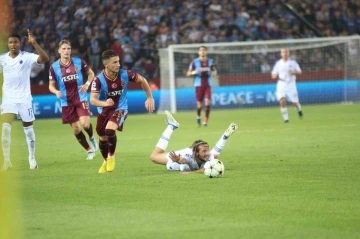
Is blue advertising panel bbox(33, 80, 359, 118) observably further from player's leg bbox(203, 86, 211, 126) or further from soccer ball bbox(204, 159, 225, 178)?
soccer ball bbox(204, 159, 225, 178)

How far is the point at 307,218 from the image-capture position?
9.86 meters

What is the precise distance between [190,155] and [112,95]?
162 cm

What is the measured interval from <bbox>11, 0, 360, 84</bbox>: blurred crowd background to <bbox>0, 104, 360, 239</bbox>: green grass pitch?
1205cm

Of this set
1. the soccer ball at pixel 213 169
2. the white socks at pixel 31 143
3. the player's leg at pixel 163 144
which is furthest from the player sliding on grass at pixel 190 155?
the white socks at pixel 31 143

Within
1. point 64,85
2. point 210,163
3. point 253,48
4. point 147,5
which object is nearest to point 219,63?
point 253,48

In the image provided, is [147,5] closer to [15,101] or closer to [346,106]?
[346,106]

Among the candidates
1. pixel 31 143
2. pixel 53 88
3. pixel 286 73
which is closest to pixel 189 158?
pixel 31 143

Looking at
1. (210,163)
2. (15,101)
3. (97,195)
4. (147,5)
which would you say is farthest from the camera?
(147,5)

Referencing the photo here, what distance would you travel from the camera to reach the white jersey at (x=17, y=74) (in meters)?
15.7

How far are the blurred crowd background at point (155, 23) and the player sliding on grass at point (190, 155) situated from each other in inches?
727

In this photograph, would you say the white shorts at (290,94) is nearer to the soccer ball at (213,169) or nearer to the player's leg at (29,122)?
the player's leg at (29,122)

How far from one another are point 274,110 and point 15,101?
17725 millimetres

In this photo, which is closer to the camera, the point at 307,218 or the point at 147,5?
the point at 307,218

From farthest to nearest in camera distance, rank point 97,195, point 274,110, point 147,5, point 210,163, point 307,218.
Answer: point 147,5
point 274,110
point 210,163
point 97,195
point 307,218
